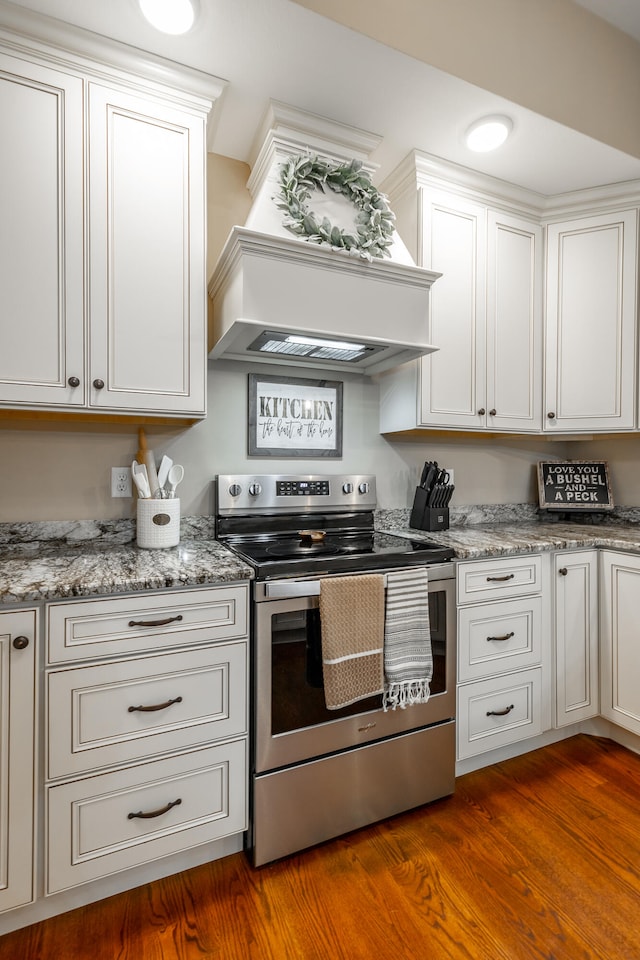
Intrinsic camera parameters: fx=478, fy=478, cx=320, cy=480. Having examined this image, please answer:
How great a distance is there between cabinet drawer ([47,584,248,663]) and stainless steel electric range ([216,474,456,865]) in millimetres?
88

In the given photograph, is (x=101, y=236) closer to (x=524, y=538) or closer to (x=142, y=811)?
(x=142, y=811)

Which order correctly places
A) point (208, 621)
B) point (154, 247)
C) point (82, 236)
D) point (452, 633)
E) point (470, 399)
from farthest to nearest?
point (470, 399) → point (452, 633) → point (154, 247) → point (82, 236) → point (208, 621)

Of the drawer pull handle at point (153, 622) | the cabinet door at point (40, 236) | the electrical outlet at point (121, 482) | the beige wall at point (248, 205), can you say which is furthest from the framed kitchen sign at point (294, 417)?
the drawer pull handle at point (153, 622)

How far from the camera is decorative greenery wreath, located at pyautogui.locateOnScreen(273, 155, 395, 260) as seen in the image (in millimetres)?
1688

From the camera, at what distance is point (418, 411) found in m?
2.07

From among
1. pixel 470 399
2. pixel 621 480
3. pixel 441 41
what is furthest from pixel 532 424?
pixel 441 41

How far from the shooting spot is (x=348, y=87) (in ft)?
5.58

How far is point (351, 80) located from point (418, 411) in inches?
47.8

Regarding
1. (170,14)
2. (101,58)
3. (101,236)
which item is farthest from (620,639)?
(101,58)

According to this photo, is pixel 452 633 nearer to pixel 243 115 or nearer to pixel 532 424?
pixel 532 424

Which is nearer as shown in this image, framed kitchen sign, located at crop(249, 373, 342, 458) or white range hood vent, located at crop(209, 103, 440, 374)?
white range hood vent, located at crop(209, 103, 440, 374)

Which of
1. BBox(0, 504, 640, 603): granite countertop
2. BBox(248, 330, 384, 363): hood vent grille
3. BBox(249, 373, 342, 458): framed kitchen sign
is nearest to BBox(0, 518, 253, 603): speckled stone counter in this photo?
BBox(0, 504, 640, 603): granite countertop

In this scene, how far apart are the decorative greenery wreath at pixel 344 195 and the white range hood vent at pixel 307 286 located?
3cm

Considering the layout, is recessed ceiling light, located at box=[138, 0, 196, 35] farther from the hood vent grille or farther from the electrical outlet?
the electrical outlet
